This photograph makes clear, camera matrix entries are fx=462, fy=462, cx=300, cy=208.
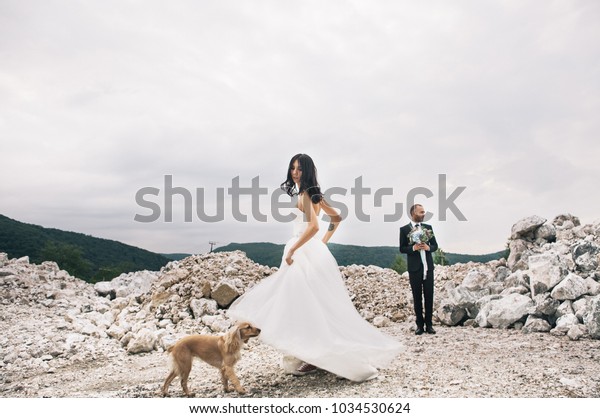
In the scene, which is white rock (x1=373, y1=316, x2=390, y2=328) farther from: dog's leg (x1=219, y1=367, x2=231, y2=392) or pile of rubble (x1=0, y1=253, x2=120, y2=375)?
dog's leg (x1=219, y1=367, x2=231, y2=392)

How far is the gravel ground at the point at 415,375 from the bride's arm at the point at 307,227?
4.80 ft

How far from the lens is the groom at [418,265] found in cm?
812

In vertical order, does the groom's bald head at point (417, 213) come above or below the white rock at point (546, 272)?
above

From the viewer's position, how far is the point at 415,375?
5.47 m

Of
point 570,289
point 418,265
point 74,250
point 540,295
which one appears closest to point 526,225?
point 540,295

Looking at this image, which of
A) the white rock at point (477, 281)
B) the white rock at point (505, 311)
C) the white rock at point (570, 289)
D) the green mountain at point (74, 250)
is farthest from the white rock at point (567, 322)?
the green mountain at point (74, 250)

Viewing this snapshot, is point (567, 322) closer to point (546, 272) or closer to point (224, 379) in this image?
point (546, 272)

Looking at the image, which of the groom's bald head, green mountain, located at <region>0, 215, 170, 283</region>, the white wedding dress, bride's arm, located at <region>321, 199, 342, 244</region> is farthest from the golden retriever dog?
green mountain, located at <region>0, 215, 170, 283</region>

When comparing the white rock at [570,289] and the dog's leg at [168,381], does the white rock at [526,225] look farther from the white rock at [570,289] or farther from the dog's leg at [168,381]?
the dog's leg at [168,381]

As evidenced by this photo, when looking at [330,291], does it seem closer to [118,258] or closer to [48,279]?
[48,279]

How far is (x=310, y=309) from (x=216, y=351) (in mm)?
1048
